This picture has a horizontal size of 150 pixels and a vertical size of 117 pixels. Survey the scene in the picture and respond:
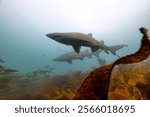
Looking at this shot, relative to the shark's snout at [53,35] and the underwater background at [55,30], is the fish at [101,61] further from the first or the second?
the shark's snout at [53,35]

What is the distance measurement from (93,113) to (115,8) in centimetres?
93

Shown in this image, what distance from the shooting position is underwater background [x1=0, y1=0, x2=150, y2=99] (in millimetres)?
2586

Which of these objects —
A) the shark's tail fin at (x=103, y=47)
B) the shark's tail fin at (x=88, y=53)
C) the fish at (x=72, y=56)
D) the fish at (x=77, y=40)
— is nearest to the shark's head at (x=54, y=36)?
the fish at (x=77, y=40)

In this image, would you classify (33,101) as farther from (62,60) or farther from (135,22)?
(135,22)

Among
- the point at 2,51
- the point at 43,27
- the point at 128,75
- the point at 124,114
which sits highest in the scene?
the point at 43,27

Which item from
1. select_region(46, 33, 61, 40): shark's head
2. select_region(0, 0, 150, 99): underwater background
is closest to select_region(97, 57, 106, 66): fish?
select_region(0, 0, 150, 99): underwater background

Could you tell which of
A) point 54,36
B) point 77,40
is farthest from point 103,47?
point 54,36

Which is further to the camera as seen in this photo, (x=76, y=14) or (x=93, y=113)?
(x=76, y=14)

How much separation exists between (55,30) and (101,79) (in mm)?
575

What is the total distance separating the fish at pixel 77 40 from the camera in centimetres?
258

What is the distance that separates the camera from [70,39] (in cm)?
259

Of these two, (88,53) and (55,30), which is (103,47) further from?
(55,30)

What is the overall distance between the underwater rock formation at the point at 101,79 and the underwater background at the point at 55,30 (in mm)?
43

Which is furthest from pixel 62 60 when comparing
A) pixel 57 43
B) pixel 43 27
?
pixel 43 27
